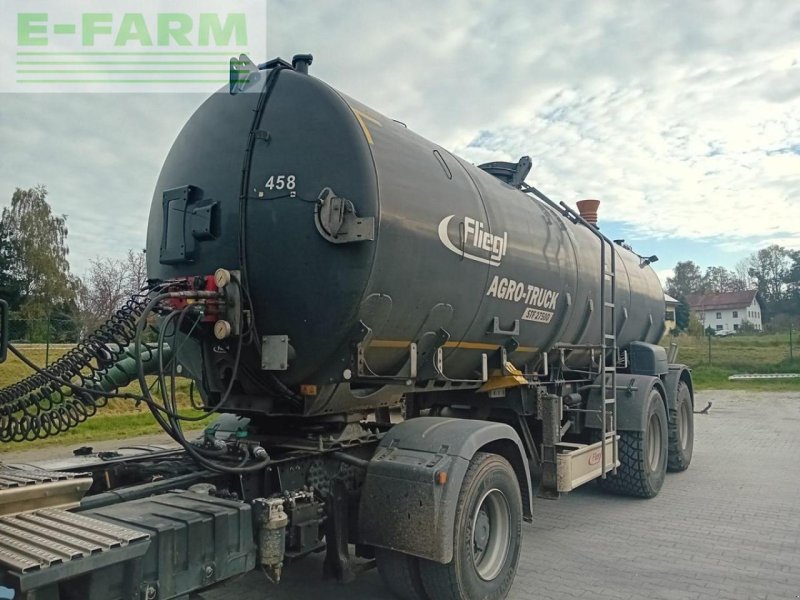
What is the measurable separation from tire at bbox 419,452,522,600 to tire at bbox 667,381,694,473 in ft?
17.0

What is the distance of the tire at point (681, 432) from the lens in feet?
29.8

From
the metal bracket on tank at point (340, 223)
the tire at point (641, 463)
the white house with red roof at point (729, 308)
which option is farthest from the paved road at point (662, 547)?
the white house with red roof at point (729, 308)

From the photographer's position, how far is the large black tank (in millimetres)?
3820

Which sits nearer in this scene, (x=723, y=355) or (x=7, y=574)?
(x=7, y=574)

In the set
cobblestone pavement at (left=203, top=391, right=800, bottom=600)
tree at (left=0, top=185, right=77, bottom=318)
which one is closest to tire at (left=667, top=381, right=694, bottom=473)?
cobblestone pavement at (left=203, top=391, right=800, bottom=600)

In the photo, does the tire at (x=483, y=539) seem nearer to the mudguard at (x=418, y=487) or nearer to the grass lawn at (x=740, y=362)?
the mudguard at (x=418, y=487)

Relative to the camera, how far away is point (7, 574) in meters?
2.25

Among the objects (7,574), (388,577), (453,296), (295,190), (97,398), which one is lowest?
(388,577)

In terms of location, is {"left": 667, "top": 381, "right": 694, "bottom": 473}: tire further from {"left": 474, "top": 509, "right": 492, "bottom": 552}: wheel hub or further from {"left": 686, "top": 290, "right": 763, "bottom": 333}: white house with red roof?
{"left": 686, "top": 290, "right": 763, "bottom": 333}: white house with red roof

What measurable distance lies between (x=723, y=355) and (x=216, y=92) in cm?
3357

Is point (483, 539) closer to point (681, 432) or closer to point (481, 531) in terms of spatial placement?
point (481, 531)

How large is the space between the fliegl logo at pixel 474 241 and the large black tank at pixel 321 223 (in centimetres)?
2

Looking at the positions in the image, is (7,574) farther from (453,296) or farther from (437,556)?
(453,296)

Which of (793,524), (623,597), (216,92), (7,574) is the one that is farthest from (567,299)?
(7,574)
